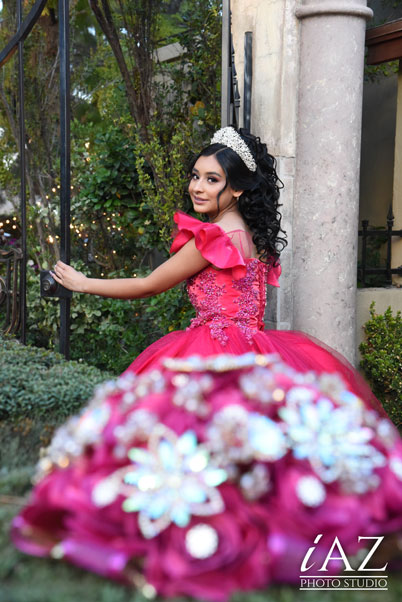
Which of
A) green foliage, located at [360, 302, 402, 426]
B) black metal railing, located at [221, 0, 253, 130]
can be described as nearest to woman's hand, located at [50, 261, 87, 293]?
black metal railing, located at [221, 0, 253, 130]

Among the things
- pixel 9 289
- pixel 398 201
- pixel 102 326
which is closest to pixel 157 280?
pixel 9 289

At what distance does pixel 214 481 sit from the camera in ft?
3.62

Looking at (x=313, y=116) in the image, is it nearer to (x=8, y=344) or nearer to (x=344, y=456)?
(x=8, y=344)

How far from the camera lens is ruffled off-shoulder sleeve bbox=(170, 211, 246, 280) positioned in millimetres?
2857

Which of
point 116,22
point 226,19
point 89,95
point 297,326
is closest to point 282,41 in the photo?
point 226,19

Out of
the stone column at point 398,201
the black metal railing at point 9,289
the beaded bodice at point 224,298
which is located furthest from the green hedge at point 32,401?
the stone column at point 398,201

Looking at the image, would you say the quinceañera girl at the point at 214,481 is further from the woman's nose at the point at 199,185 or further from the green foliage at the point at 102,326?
the green foliage at the point at 102,326

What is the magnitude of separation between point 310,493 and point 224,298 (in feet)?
6.41

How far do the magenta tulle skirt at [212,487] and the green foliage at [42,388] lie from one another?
0.96m

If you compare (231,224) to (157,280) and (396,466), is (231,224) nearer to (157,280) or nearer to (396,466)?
(157,280)

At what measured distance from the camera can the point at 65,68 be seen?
3.43m

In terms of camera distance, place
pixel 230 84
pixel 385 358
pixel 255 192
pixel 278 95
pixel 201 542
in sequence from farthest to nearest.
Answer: pixel 385 358 → pixel 278 95 → pixel 230 84 → pixel 255 192 → pixel 201 542

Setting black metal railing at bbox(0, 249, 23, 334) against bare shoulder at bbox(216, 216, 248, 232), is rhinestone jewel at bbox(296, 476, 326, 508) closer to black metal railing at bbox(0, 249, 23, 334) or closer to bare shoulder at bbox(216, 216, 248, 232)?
bare shoulder at bbox(216, 216, 248, 232)

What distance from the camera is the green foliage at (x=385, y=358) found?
14.1 ft
